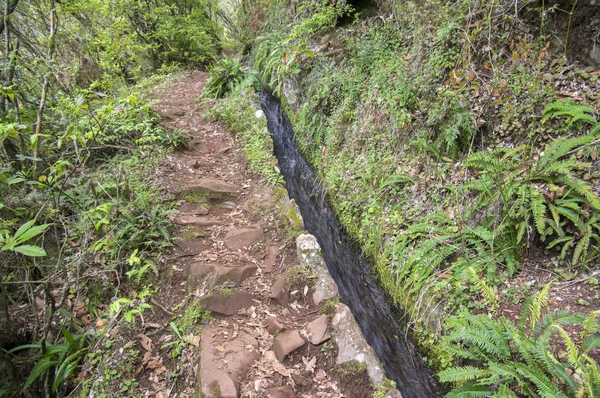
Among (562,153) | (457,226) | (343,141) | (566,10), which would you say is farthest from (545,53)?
(343,141)

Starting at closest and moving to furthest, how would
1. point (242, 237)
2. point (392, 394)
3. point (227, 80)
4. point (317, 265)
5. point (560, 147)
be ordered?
point (392, 394) < point (560, 147) < point (317, 265) < point (242, 237) < point (227, 80)

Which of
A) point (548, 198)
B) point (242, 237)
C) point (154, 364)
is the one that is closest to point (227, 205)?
point (242, 237)

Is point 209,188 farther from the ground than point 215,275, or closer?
farther from the ground

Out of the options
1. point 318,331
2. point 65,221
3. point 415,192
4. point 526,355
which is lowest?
point 526,355

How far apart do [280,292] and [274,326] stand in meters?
0.39

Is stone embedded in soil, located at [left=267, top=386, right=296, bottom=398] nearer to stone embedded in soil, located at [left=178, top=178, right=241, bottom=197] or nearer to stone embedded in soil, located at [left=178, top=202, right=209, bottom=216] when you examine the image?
stone embedded in soil, located at [left=178, top=202, right=209, bottom=216]

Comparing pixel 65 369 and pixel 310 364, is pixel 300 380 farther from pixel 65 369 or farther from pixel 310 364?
pixel 65 369

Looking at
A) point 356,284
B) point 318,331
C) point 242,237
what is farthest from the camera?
point 356,284

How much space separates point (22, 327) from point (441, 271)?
4292 mm

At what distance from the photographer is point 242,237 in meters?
4.06

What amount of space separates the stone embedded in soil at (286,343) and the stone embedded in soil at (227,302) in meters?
0.52

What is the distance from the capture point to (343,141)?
19.9ft

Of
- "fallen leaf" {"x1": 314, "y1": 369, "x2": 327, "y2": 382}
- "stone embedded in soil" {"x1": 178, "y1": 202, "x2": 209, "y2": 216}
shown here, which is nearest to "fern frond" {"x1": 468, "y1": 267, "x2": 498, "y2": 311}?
"fallen leaf" {"x1": 314, "y1": 369, "x2": 327, "y2": 382}

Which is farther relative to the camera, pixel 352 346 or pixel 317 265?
pixel 317 265
